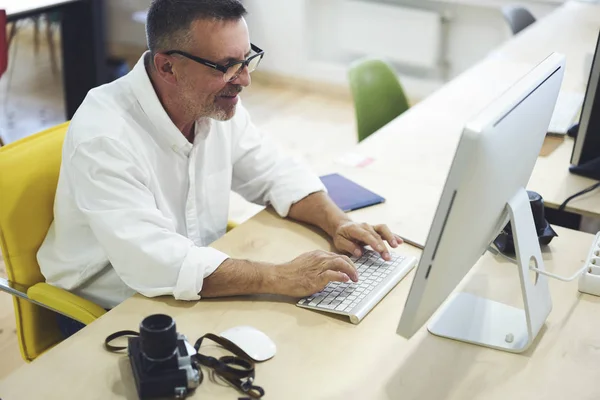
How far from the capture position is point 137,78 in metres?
1.67

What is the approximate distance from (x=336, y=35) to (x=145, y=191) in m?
3.63

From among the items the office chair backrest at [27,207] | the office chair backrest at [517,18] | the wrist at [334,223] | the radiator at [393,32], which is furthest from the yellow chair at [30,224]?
the radiator at [393,32]

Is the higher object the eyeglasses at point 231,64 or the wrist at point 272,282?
the eyeglasses at point 231,64

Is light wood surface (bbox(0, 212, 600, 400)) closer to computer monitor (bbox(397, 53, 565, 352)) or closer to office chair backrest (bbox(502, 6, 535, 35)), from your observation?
computer monitor (bbox(397, 53, 565, 352))

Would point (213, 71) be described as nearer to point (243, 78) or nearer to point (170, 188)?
point (243, 78)

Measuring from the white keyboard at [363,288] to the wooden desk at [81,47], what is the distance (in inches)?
111

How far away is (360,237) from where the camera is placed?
67.2 inches

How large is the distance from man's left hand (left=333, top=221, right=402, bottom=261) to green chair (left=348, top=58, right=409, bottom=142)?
3.35 ft

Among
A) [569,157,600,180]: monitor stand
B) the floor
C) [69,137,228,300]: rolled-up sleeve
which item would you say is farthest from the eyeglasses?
the floor

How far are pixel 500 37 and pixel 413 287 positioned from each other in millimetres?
3705

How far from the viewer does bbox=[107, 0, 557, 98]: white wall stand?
4574mm

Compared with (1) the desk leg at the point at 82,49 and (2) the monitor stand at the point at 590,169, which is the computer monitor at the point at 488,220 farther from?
(1) the desk leg at the point at 82,49

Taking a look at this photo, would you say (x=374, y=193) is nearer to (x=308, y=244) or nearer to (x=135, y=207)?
(x=308, y=244)

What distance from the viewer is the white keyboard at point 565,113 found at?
243 centimetres
